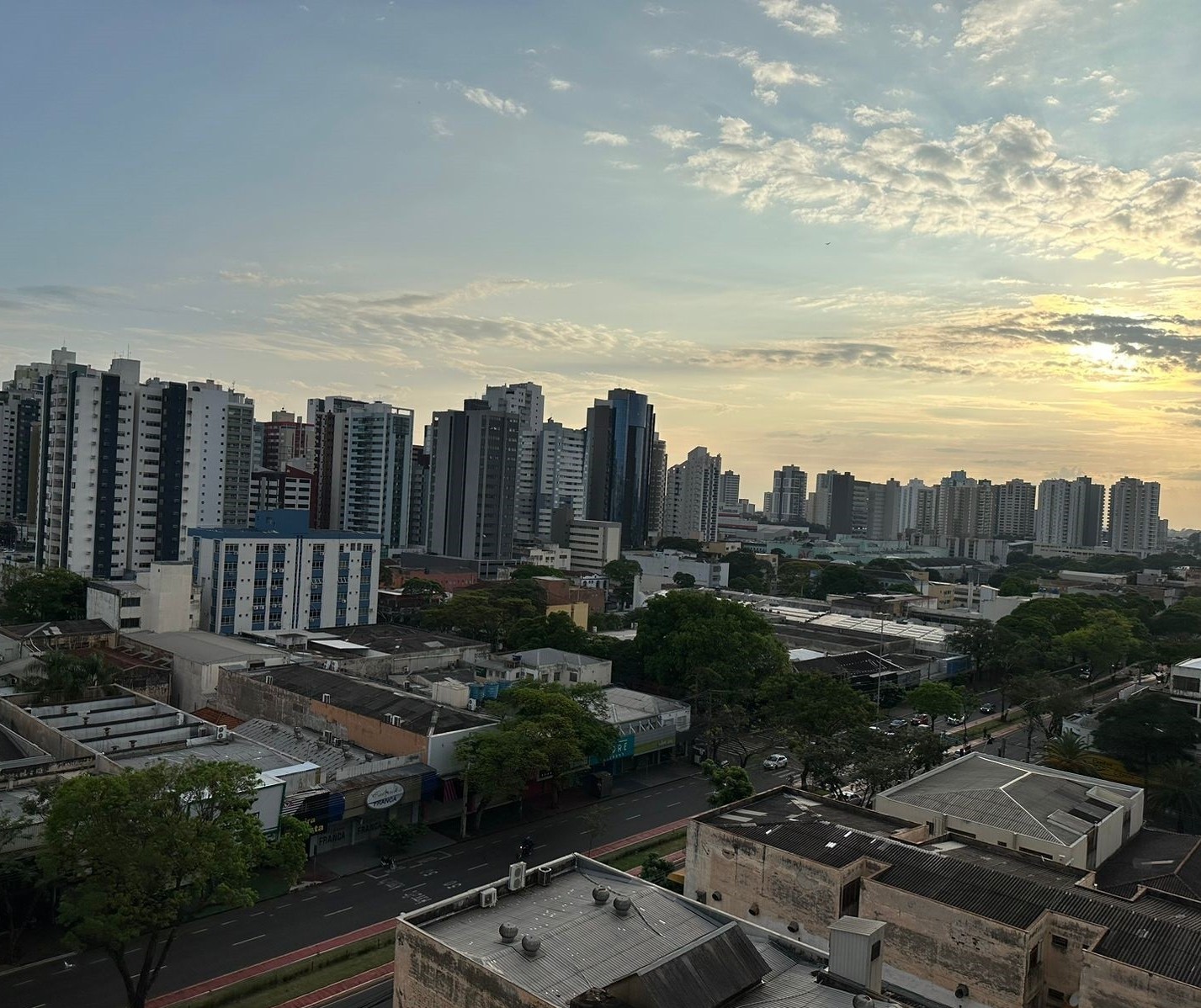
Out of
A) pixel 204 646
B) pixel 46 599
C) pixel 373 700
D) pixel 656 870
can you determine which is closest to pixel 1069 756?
pixel 656 870

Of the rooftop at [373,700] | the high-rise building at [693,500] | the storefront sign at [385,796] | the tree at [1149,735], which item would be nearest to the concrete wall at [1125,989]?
the storefront sign at [385,796]

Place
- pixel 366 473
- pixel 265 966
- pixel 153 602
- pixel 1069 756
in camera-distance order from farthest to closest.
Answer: pixel 366 473, pixel 153 602, pixel 1069 756, pixel 265 966

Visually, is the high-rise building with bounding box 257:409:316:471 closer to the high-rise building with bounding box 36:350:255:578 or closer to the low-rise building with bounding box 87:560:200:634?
the high-rise building with bounding box 36:350:255:578

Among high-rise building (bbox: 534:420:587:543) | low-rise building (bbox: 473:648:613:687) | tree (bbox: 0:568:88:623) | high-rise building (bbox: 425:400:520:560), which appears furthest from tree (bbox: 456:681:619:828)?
high-rise building (bbox: 534:420:587:543)

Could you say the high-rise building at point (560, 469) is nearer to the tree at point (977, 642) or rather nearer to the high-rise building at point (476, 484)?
the high-rise building at point (476, 484)

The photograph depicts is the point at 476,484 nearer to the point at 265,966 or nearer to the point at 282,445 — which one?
the point at 282,445

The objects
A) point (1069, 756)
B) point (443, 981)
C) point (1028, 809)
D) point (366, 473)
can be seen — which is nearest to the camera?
point (443, 981)

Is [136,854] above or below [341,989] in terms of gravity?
above
